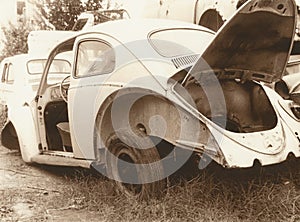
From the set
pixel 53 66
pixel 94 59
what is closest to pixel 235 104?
pixel 94 59

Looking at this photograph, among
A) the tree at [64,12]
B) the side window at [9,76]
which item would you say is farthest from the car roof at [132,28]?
the tree at [64,12]

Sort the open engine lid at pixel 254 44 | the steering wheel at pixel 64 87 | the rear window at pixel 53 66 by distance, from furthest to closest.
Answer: the rear window at pixel 53 66 → the steering wheel at pixel 64 87 → the open engine lid at pixel 254 44

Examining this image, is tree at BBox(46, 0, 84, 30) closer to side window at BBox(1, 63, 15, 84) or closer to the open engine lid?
side window at BBox(1, 63, 15, 84)

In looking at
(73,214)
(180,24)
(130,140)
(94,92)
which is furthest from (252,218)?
(180,24)

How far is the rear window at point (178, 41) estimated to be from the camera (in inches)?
201

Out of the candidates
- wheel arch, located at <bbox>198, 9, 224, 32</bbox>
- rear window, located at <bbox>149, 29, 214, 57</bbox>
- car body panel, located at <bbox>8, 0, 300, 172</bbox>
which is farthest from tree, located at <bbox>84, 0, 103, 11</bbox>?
rear window, located at <bbox>149, 29, 214, 57</bbox>

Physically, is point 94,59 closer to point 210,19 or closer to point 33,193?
point 33,193

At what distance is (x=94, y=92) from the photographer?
5172 mm

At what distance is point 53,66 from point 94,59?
2.69 metres

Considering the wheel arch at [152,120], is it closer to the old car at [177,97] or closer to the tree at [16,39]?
the old car at [177,97]

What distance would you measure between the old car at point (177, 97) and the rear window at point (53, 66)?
5.65 ft

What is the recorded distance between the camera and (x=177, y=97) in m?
4.36

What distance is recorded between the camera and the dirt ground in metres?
4.72

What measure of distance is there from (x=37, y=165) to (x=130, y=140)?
277cm
